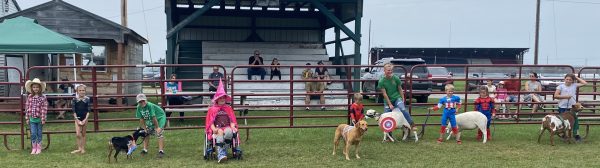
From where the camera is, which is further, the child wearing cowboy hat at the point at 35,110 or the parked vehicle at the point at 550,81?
the parked vehicle at the point at 550,81

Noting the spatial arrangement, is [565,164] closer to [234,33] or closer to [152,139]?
[152,139]

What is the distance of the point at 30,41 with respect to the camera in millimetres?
11500

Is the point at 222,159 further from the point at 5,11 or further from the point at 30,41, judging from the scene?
the point at 5,11

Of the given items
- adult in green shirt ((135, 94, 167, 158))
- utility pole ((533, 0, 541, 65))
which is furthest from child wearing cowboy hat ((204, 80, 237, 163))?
utility pole ((533, 0, 541, 65))

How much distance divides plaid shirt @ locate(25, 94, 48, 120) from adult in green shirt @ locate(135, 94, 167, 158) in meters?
1.55

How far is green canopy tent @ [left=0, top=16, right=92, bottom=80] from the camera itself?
36.8 ft

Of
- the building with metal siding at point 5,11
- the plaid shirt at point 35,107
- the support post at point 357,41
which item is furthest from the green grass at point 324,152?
the building with metal siding at point 5,11

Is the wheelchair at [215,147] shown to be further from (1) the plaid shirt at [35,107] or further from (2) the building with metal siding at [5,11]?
(2) the building with metal siding at [5,11]

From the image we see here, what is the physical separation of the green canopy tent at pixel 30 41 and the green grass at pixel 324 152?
2965 mm

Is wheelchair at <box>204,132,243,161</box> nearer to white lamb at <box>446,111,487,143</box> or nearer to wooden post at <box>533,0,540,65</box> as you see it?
white lamb at <box>446,111,487,143</box>

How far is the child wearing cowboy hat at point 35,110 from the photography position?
7531 millimetres

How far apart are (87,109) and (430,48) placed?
55.9m

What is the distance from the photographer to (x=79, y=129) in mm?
7609

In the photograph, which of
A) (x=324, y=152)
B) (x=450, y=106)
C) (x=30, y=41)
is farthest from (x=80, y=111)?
(x=450, y=106)
